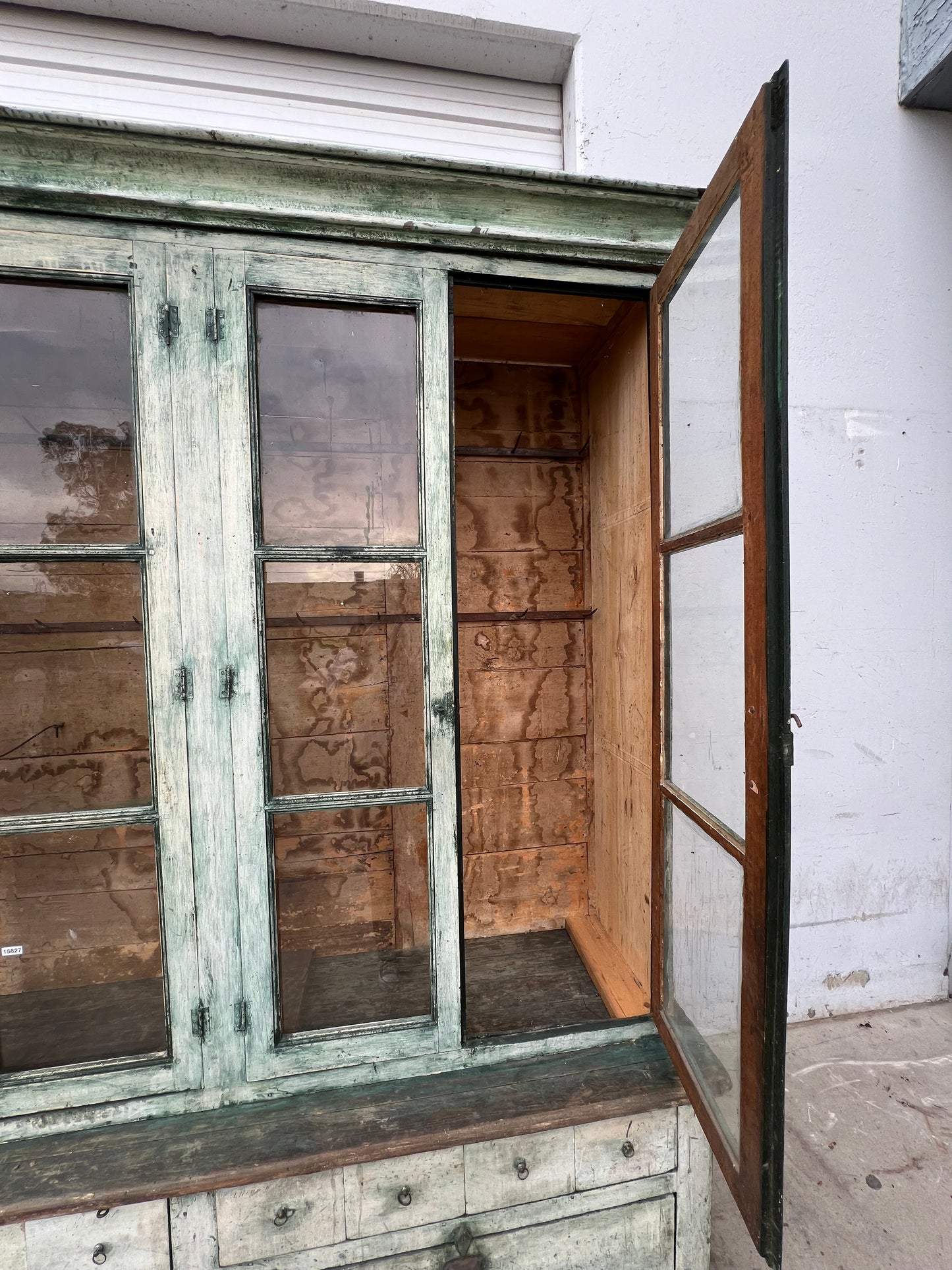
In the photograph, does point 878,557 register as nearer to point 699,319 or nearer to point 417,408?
point 699,319

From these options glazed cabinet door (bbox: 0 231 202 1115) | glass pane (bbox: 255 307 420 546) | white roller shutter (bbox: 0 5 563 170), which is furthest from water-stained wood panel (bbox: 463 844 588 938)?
white roller shutter (bbox: 0 5 563 170)

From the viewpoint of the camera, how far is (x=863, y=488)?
1935mm

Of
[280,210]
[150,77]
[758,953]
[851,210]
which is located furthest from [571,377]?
[758,953]

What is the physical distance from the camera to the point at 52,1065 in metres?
1.15

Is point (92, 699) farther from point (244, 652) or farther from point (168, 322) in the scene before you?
point (168, 322)

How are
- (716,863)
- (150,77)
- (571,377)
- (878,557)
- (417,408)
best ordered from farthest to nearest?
(571,377) < (878,557) < (150,77) < (417,408) < (716,863)

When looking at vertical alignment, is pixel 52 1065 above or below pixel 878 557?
below

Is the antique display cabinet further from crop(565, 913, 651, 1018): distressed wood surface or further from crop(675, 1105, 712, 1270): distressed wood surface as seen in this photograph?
crop(565, 913, 651, 1018): distressed wood surface

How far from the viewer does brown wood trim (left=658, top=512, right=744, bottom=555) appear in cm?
99

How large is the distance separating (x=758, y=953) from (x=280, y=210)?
1.64m

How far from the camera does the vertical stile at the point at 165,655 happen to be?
1128mm

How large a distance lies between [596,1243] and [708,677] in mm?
1246

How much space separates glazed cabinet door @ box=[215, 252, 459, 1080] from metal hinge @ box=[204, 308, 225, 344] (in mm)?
38

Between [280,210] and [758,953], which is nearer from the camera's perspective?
[758,953]
